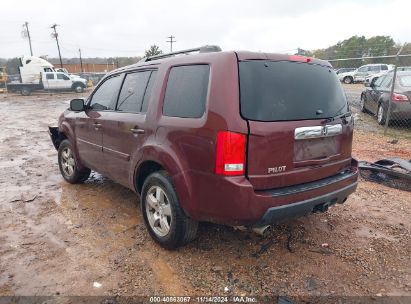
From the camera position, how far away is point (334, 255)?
335cm

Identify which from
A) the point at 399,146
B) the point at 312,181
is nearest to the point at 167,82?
the point at 312,181

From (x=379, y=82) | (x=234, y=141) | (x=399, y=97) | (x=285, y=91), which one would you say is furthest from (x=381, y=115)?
(x=234, y=141)

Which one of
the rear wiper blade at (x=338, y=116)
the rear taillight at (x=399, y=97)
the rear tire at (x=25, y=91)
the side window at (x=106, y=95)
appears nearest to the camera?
the rear wiper blade at (x=338, y=116)

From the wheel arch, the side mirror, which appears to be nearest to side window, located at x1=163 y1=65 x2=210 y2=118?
the side mirror

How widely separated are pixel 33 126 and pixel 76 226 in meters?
10.0

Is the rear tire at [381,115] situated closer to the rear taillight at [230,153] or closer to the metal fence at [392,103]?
the metal fence at [392,103]

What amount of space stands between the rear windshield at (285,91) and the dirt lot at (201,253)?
1.39 m

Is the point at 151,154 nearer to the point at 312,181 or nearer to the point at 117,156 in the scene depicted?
the point at 117,156

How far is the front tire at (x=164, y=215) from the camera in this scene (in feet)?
10.4

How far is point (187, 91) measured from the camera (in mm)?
3102

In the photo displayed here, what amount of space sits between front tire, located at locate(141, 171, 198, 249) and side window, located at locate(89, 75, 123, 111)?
4.43 feet

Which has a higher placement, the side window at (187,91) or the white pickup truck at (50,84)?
the side window at (187,91)

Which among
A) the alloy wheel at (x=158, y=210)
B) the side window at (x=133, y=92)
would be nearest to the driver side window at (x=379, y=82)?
the side window at (x=133, y=92)

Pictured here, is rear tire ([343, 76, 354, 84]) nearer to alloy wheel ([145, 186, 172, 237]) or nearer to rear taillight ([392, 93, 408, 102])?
rear taillight ([392, 93, 408, 102])
